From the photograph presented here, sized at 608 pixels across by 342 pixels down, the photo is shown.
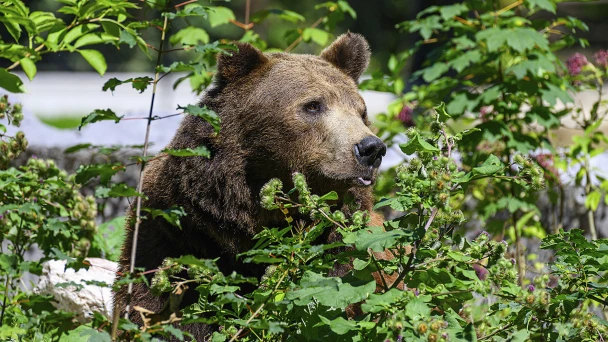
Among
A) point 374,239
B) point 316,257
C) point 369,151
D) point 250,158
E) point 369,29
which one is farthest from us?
point 369,29

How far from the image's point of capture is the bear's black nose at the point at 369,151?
416cm

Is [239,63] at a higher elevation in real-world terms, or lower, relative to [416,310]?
lower

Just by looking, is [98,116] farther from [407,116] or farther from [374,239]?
[407,116]

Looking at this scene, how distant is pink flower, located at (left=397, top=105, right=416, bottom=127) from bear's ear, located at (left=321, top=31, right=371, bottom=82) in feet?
4.95

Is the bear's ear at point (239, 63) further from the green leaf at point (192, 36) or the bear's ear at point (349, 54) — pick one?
the green leaf at point (192, 36)

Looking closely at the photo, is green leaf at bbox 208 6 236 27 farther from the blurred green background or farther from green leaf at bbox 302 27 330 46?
the blurred green background

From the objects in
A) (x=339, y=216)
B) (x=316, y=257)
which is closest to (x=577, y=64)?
(x=316, y=257)

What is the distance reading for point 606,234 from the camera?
23.2 ft

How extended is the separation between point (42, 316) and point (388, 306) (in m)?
1.05

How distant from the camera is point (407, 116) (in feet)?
21.1

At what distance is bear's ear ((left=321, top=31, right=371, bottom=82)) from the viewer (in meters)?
4.88

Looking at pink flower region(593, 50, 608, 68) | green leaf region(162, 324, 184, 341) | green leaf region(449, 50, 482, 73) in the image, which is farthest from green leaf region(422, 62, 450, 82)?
green leaf region(162, 324, 184, 341)

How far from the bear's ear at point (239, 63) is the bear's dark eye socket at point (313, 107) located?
37 cm

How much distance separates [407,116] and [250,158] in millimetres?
2228
